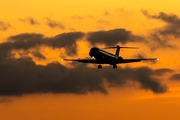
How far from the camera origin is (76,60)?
114 meters

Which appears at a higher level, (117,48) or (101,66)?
(117,48)

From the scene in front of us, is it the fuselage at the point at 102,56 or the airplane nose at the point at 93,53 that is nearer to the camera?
the airplane nose at the point at 93,53

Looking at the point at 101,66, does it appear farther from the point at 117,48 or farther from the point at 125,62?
the point at 117,48

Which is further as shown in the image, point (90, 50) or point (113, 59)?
point (113, 59)

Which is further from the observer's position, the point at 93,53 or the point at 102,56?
the point at 102,56

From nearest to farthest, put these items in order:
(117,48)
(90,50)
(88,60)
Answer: (90,50) → (88,60) → (117,48)

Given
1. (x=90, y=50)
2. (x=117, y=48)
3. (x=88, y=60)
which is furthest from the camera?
(x=117, y=48)

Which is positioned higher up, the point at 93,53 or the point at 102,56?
the point at 93,53

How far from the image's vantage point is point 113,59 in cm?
11406

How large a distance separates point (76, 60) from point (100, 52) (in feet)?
39.4

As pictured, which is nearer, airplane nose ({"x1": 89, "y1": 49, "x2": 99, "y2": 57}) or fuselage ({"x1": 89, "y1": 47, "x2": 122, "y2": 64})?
airplane nose ({"x1": 89, "y1": 49, "x2": 99, "y2": 57})

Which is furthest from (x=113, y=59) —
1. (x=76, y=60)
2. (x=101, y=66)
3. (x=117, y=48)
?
(x=117, y=48)

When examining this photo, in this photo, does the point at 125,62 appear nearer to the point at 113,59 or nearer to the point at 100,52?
the point at 113,59

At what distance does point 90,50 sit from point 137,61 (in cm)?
1890
